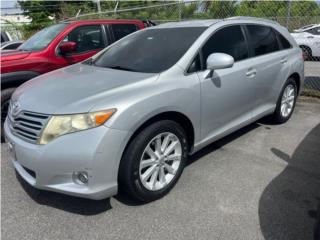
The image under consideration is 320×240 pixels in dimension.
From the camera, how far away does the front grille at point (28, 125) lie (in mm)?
2446

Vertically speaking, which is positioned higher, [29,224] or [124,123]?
[124,123]

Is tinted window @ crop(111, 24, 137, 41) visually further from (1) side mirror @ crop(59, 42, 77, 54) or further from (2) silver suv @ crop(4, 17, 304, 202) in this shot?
(2) silver suv @ crop(4, 17, 304, 202)

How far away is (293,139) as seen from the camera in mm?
4215

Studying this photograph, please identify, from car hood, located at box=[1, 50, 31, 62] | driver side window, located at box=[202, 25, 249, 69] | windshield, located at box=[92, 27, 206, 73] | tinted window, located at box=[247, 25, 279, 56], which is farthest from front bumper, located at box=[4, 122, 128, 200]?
car hood, located at box=[1, 50, 31, 62]

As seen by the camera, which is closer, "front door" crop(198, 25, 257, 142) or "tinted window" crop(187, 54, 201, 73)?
"tinted window" crop(187, 54, 201, 73)

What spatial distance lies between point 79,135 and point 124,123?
14.2 inches

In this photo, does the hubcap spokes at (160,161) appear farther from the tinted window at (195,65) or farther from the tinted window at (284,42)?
the tinted window at (284,42)

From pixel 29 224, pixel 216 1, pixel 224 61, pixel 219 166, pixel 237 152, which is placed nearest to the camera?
pixel 29 224

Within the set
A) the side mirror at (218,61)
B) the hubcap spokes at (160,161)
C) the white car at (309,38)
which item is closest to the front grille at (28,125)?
the hubcap spokes at (160,161)

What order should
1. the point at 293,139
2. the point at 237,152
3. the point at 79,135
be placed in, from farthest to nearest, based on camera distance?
the point at 293,139
the point at 237,152
the point at 79,135

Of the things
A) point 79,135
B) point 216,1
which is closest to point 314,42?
point 216,1

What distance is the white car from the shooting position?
10969 mm

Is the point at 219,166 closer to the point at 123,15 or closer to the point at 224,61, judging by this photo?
the point at 224,61

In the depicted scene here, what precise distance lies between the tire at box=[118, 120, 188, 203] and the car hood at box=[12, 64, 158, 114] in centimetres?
43
